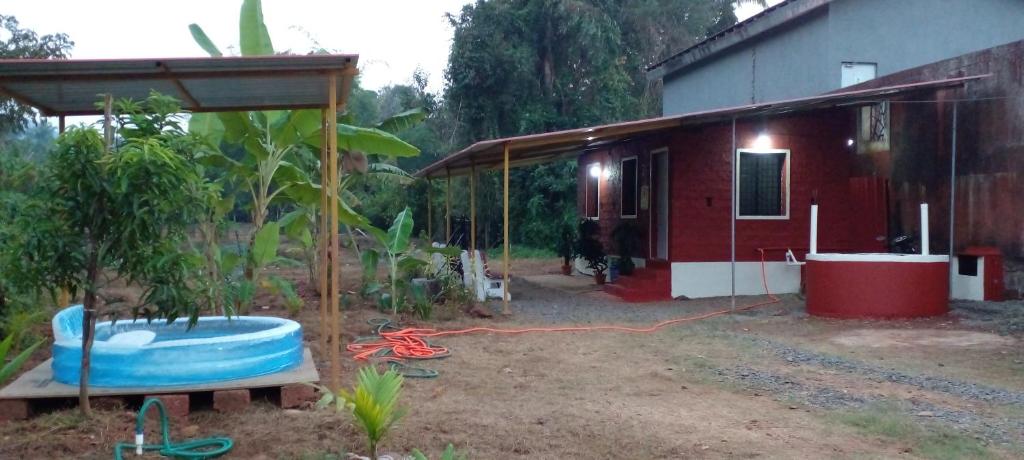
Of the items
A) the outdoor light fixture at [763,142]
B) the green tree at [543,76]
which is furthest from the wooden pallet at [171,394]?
the green tree at [543,76]

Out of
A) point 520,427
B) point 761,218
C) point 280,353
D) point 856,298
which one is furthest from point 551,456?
point 761,218

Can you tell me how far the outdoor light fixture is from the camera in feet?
46.6

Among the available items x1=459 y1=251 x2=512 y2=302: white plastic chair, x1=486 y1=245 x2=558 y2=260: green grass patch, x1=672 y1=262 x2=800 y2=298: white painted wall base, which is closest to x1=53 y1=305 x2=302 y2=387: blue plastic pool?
x1=459 y1=251 x2=512 y2=302: white plastic chair

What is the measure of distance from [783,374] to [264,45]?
20.8 ft

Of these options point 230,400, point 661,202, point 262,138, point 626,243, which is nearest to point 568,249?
point 626,243

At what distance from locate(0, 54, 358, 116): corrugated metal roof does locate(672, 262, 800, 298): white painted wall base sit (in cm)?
852

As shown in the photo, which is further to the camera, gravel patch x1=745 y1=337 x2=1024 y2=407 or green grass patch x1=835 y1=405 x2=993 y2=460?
gravel patch x1=745 y1=337 x2=1024 y2=407

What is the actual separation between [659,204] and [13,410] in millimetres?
11161

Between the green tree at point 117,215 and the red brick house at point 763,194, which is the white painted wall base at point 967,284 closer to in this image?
the red brick house at point 763,194

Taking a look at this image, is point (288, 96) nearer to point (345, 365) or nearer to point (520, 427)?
point (345, 365)

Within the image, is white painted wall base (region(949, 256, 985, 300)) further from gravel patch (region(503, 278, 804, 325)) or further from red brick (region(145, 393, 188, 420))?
red brick (region(145, 393, 188, 420))

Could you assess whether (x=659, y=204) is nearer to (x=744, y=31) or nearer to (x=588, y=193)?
(x=588, y=193)

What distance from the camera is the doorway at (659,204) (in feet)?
47.3

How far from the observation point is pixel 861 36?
16.1 m
